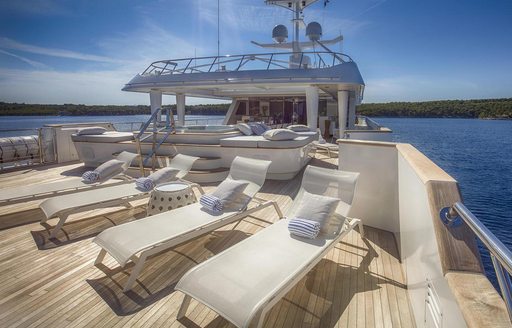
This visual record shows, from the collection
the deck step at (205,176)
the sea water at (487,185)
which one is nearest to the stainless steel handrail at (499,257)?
the sea water at (487,185)

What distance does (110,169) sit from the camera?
476 centimetres

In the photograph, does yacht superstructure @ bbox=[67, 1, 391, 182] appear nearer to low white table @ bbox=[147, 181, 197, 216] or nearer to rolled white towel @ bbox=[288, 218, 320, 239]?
low white table @ bbox=[147, 181, 197, 216]

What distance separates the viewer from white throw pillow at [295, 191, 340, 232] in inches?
102

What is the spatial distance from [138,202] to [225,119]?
42.1 feet

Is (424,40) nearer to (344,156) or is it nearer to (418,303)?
(344,156)

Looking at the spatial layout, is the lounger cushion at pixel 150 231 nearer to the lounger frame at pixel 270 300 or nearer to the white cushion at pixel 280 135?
the lounger frame at pixel 270 300

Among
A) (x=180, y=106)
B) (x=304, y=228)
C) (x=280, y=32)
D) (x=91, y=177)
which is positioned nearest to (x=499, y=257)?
(x=304, y=228)

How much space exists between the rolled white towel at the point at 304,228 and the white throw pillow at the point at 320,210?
2.7 inches

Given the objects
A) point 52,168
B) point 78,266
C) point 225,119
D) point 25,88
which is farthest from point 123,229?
point 25,88

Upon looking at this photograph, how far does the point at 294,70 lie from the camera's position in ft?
31.9

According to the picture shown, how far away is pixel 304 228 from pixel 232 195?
1.10 m

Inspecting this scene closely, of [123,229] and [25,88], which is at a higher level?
[25,88]

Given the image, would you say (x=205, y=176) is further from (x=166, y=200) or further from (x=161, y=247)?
(x=161, y=247)

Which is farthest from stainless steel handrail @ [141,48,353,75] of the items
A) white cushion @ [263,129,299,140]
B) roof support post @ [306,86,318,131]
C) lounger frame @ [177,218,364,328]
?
lounger frame @ [177,218,364,328]
